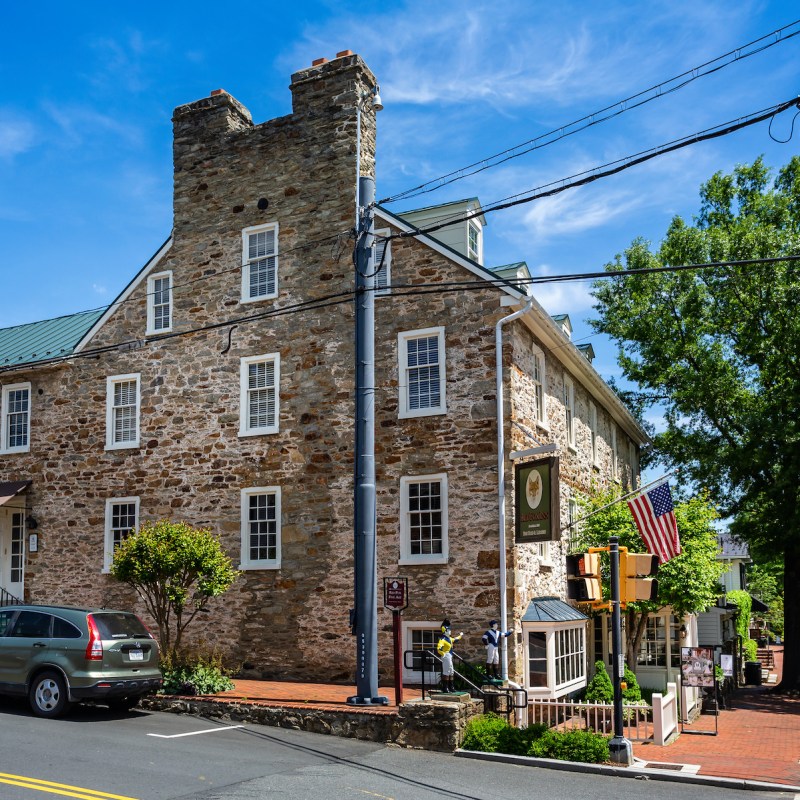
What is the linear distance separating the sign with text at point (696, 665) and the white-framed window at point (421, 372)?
6.85m

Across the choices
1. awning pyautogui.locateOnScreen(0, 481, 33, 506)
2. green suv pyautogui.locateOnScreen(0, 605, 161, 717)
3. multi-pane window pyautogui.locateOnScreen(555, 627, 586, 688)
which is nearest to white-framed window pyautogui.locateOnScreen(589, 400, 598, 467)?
multi-pane window pyautogui.locateOnScreen(555, 627, 586, 688)

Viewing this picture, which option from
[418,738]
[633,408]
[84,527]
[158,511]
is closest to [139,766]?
[418,738]

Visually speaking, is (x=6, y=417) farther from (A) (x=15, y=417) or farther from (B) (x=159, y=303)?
(B) (x=159, y=303)

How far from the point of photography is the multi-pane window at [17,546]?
23269 mm

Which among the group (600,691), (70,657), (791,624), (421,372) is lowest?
(600,691)

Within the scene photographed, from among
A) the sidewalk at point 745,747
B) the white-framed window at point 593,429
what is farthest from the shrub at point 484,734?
the white-framed window at point 593,429

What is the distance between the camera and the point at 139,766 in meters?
10.8

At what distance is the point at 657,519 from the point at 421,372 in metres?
5.43

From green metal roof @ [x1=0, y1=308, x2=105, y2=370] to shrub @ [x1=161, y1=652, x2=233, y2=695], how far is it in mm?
9966

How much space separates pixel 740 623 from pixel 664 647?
1689 cm

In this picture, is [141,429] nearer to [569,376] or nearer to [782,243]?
[569,376]

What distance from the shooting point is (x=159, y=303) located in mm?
22109

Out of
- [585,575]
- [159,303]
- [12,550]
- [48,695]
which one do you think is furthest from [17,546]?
[585,575]

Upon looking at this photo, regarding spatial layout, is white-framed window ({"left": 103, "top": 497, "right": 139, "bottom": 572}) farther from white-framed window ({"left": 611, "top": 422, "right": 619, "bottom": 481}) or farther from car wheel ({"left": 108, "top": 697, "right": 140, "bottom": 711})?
white-framed window ({"left": 611, "top": 422, "right": 619, "bottom": 481})
